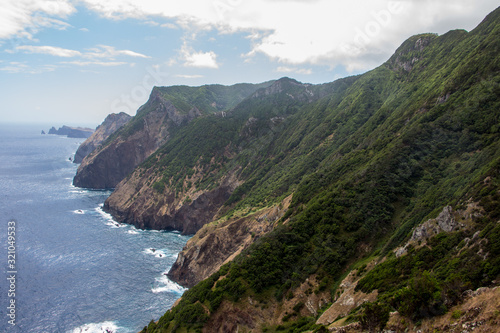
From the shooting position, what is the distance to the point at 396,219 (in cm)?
5150

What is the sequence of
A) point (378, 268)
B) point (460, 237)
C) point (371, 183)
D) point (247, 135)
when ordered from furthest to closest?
point (247, 135) → point (371, 183) → point (378, 268) → point (460, 237)

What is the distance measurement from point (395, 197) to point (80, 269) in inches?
3287

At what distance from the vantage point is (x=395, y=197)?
5416 cm

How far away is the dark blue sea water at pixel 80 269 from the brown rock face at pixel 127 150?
121 feet

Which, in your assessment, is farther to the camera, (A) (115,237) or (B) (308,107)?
(B) (308,107)

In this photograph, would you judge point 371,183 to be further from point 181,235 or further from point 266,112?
point 266,112

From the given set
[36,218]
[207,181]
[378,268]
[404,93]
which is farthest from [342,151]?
[36,218]

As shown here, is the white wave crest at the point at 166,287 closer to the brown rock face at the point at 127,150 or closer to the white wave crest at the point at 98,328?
the white wave crest at the point at 98,328

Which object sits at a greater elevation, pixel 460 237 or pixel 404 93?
pixel 404 93

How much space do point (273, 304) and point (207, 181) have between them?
93277 mm

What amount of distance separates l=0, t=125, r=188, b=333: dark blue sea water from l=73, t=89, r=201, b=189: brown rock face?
3690cm

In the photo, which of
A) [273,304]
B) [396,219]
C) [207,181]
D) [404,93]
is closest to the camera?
[273,304]

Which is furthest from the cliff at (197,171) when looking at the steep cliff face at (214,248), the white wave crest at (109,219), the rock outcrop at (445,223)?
the rock outcrop at (445,223)

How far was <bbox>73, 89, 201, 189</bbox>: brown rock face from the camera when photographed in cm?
18075
